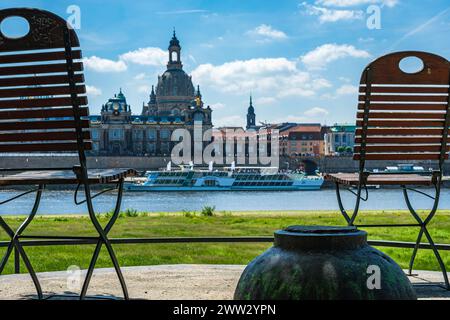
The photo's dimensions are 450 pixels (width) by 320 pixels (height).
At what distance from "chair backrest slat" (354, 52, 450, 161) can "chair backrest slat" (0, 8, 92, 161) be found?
123 centimetres

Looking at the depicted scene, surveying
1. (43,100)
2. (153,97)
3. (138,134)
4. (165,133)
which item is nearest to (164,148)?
(165,133)

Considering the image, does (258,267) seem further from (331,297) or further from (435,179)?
(435,179)

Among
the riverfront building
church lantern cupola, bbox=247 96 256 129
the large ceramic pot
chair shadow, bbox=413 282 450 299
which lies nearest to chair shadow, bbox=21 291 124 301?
the large ceramic pot

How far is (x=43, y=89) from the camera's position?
265 cm

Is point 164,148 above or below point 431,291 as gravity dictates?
above

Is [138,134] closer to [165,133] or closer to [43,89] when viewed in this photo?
[165,133]

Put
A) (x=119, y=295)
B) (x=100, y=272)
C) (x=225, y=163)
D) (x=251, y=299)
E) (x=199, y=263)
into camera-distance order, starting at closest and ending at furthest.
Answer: (x=251, y=299) < (x=119, y=295) < (x=100, y=272) < (x=199, y=263) < (x=225, y=163)

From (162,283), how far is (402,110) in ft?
4.53

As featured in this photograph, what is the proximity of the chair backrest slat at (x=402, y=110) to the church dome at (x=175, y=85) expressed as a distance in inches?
3704

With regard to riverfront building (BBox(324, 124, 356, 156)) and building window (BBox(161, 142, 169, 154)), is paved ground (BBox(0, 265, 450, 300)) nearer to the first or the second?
building window (BBox(161, 142, 169, 154))

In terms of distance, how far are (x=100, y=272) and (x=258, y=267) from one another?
190 cm

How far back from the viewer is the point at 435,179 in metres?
3.07

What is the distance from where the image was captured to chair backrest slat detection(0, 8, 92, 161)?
262cm
